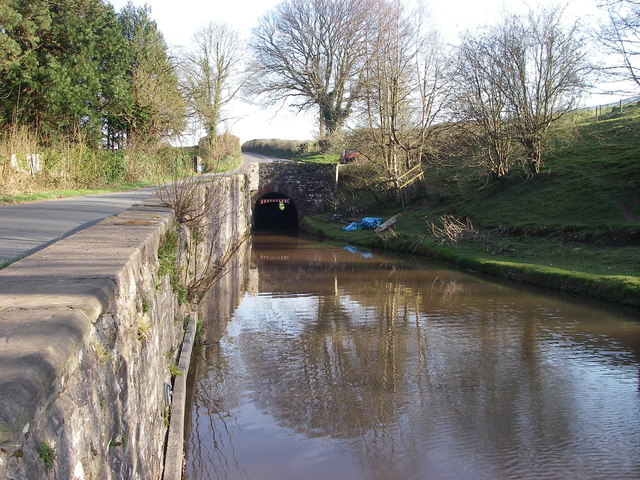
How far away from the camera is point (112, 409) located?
2969mm

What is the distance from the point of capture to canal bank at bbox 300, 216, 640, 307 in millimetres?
13312

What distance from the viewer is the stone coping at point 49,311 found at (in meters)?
1.72

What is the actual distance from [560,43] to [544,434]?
19.1m

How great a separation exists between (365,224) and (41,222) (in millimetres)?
20511

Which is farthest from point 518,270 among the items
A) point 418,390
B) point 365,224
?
point 365,224

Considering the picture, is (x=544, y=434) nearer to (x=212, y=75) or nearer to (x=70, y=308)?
(x=70, y=308)

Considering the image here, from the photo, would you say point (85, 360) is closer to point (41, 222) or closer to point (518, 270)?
point (41, 222)

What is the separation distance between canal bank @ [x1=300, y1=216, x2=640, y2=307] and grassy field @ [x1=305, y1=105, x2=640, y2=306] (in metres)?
0.03

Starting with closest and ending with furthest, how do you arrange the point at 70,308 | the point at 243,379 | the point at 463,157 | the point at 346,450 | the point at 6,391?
the point at 6,391 → the point at 70,308 → the point at 346,450 → the point at 243,379 → the point at 463,157

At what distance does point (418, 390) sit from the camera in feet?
26.2

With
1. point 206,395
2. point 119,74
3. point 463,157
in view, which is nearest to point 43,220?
point 206,395

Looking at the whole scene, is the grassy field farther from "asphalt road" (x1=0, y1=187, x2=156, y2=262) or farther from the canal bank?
"asphalt road" (x1=0, y1=187, x2=156, y2=262)

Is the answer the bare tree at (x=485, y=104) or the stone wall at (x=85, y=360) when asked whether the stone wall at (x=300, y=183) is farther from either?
the stone wall at (x=85, y=360)

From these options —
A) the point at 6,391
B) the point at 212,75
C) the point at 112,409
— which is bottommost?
the point at 112,409
